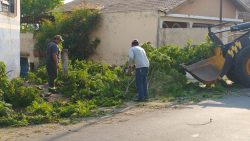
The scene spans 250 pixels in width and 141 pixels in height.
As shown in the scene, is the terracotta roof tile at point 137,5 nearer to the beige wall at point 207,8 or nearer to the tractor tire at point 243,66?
the beige wall at point 207,8

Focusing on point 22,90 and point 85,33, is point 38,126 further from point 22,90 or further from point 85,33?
point 85,33

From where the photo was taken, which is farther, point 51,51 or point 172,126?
point 51,51

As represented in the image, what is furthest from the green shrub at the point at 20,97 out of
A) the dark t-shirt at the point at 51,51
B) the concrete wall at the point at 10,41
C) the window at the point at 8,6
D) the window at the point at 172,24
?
the window at the point at 172,24

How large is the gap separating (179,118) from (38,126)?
2934 mm

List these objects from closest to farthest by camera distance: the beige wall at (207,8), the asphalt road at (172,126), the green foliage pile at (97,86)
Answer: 1. the asphalt road at (172,126)
2. the green foliage pile at (97,86)
3. the beige wall at (207,8)

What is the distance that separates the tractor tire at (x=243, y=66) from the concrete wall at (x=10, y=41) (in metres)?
7.24

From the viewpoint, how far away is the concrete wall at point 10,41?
15.0 m

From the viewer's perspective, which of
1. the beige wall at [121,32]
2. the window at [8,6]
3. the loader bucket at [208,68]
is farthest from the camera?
the beige wall at [121,32]

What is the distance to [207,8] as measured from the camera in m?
26.8

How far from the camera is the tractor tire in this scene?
13961mm

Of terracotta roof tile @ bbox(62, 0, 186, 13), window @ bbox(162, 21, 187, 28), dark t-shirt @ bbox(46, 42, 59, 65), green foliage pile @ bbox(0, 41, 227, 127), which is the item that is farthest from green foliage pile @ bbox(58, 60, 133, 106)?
window @ bbox(162, 21, 187, 28)

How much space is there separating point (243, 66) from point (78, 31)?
47.0ft

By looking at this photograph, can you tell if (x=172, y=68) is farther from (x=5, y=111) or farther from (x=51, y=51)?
(x=5, y=111)

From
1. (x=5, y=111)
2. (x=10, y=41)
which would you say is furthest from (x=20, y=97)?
(x=10, y=41)
